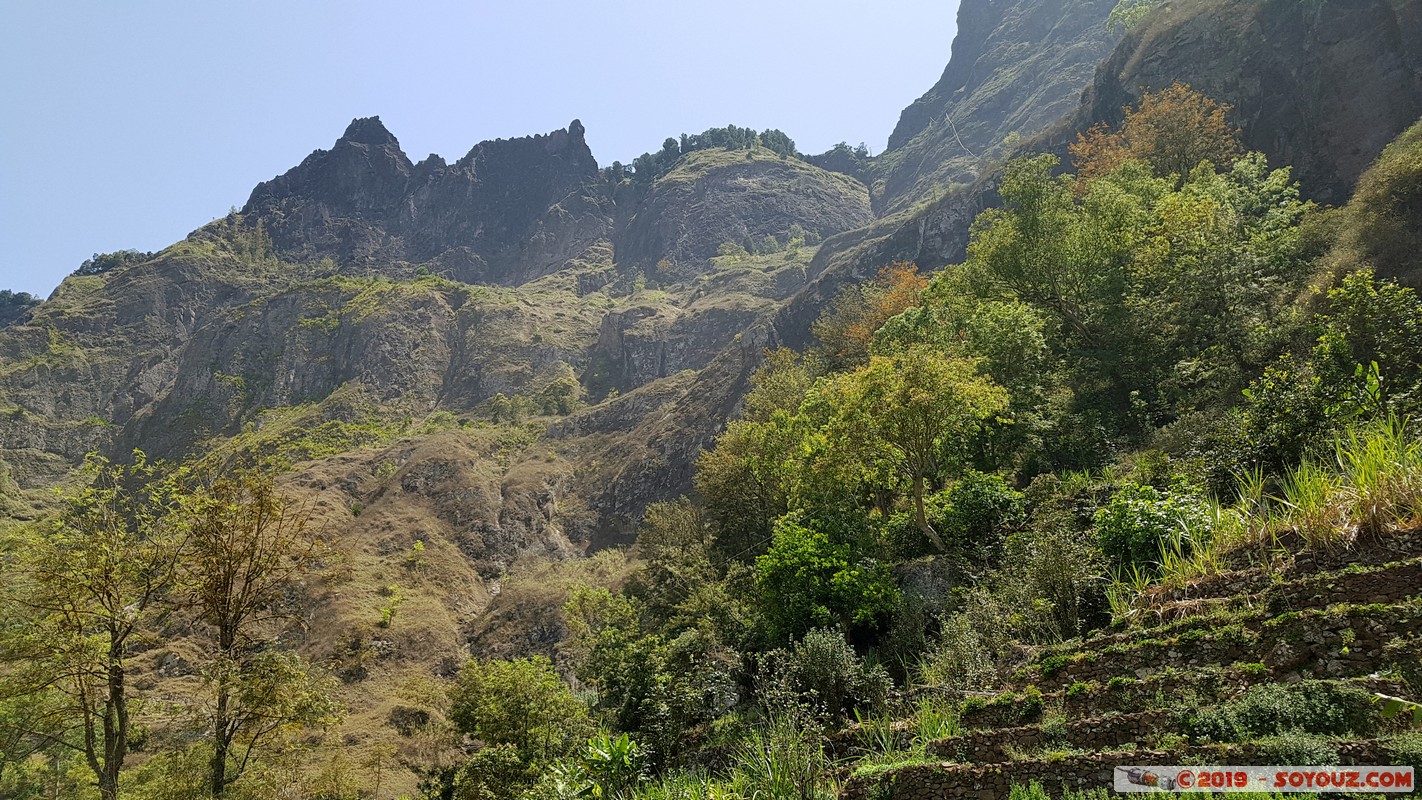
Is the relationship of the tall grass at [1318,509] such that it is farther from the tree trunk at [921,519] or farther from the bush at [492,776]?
the bush at [492,776]

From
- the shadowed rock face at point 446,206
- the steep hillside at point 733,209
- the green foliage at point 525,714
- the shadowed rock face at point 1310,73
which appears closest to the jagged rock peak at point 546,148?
the shadowed rock face at point 446,206

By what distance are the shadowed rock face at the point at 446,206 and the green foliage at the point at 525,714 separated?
416 feet

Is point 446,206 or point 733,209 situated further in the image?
point 446,206

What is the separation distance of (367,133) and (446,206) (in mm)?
26094

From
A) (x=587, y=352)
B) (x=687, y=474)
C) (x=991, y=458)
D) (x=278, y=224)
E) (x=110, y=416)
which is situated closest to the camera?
(x=991, y=458)

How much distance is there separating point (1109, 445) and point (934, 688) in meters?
9.91

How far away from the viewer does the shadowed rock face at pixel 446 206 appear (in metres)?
139

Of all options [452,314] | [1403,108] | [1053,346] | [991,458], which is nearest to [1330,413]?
[991,458]

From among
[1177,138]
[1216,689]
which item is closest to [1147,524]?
[1216,689]

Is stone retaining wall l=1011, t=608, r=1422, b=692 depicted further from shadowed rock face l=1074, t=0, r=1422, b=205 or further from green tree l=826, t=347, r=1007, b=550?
shadowed rock face l=1074, t=0, r=1422, b=205

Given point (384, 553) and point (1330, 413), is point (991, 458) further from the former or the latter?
point (384, 553)

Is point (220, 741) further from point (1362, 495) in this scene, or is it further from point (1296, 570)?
point (1362, 495)

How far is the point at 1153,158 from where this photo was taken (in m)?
31.6

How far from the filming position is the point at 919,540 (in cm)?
1575
